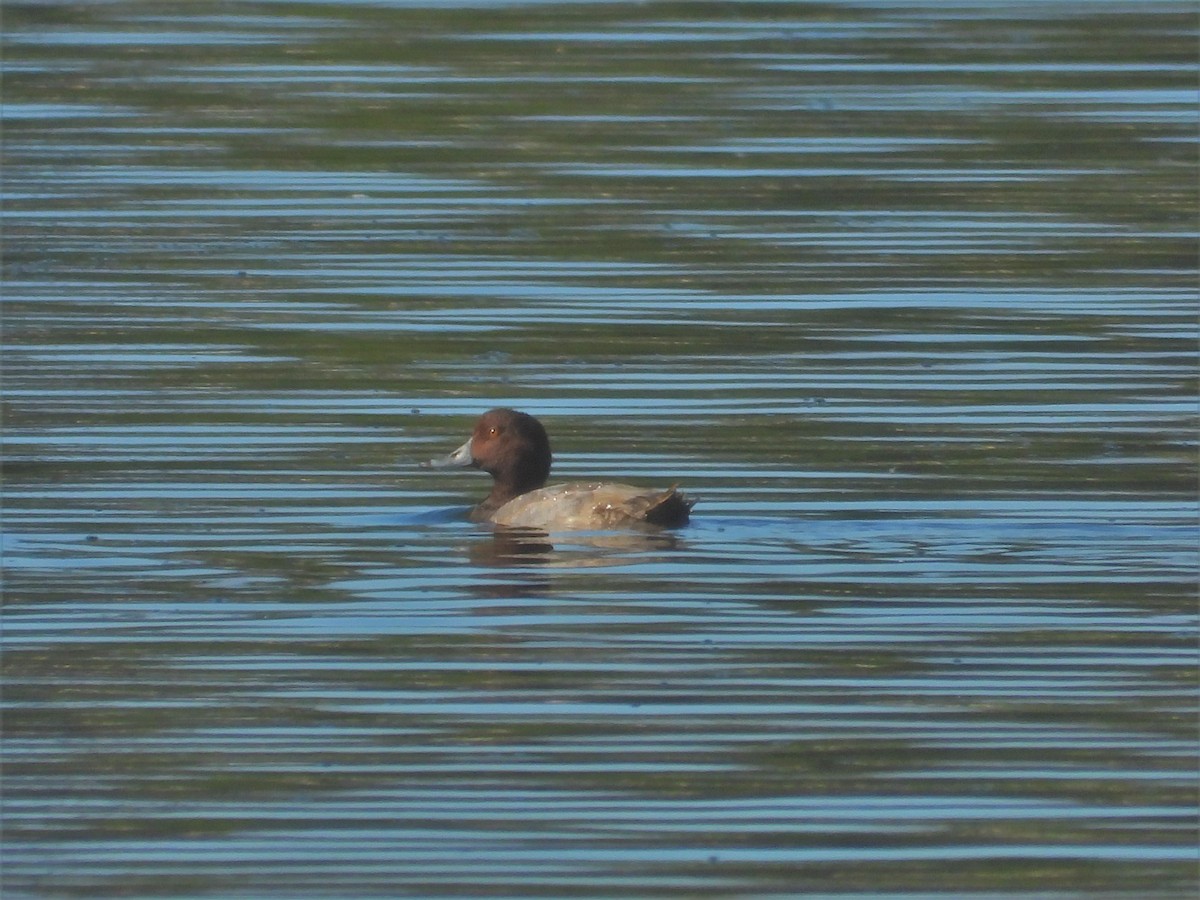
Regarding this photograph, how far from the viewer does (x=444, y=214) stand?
15398 mm

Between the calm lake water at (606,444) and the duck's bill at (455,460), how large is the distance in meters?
0.17

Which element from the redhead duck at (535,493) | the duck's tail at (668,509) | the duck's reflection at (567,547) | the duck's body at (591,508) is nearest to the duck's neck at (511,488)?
the redhead duck at (535,493)

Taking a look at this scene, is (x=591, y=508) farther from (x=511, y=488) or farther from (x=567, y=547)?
(x=511, y=488)

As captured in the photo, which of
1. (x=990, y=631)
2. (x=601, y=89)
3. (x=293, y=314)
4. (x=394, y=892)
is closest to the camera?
(x=394, y=892)

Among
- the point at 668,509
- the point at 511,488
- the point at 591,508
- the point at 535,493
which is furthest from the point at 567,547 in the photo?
the point at 511,488

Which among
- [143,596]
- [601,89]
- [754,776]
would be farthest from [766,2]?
[754,776]

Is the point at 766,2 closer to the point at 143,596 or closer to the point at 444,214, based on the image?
the point at 444,214

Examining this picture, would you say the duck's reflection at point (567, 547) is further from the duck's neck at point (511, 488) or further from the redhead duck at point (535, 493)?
the duck's neck at point (511, 488)

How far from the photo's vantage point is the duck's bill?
37.2 ft

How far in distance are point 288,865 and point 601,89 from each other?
39.4ft

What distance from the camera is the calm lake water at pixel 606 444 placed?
688 centimetres

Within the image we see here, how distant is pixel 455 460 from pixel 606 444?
70cm

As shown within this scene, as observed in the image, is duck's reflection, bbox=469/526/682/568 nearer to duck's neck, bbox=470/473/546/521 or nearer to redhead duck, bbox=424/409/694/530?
redhead duck, bbox=424/409/694/530

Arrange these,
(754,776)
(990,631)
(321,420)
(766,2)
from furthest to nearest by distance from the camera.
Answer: (766,2) < (321,420) < (990,631) < (754,776)
